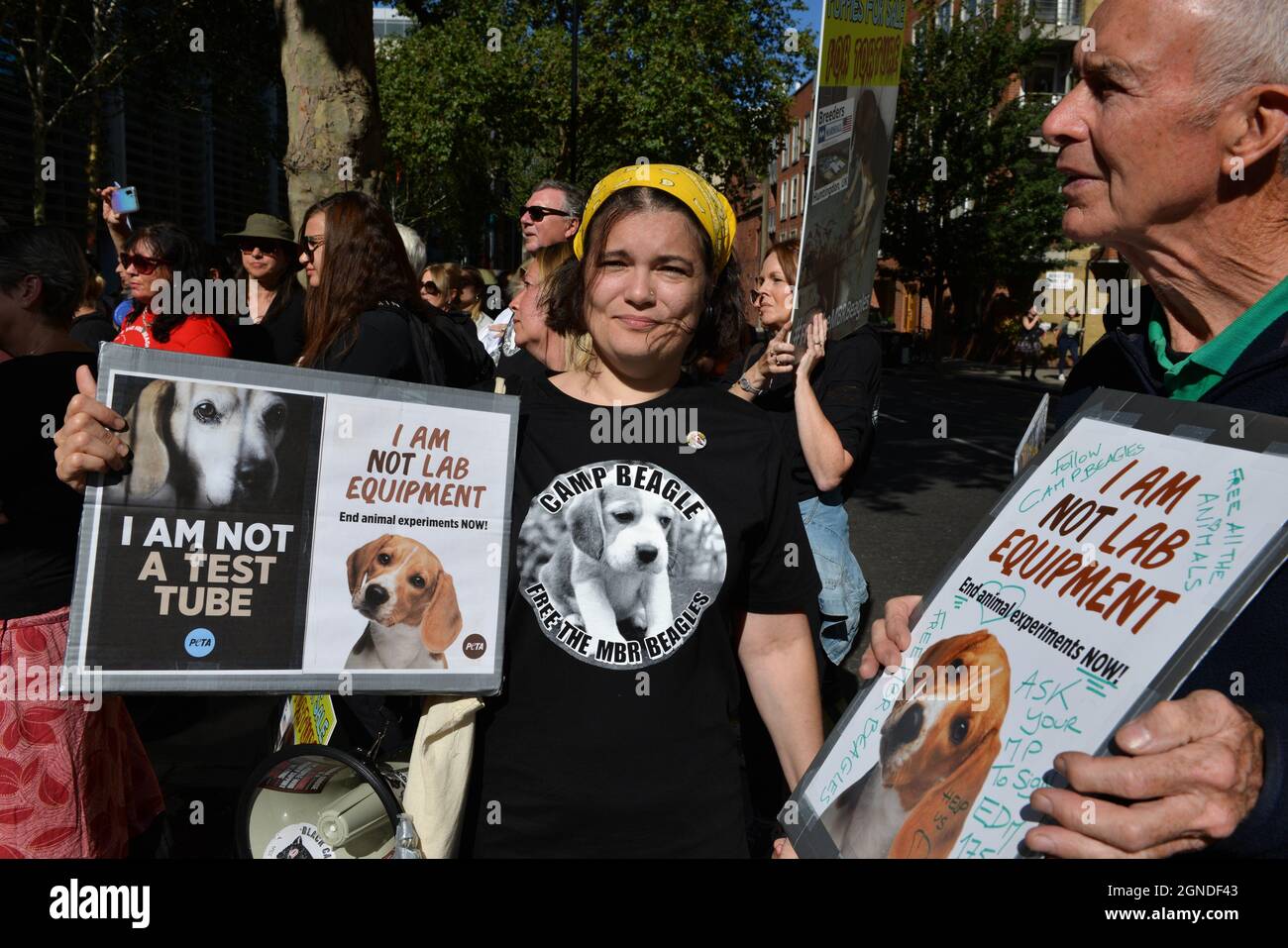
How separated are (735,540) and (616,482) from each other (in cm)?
25

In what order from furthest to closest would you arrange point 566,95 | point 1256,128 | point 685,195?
point 566,95
point 685,195
point 1256,128

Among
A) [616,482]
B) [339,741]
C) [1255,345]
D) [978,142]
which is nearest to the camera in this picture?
[1255,345]

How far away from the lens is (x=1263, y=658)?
1.12 meters

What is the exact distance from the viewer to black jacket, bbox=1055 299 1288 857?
40.7 inches

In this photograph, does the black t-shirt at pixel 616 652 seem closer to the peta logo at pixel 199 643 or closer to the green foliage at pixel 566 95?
the peta logo at pixel 199 643

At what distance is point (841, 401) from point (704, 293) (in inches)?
68.7

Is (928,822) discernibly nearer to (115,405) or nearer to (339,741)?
(115,405)

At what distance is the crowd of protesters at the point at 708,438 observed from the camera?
44.5 inches

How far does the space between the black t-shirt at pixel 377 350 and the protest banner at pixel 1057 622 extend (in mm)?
2006

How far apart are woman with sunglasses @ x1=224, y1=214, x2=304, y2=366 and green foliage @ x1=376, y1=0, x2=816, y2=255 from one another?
62.7 ft

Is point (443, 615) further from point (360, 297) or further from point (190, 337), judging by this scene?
point (190, 337)

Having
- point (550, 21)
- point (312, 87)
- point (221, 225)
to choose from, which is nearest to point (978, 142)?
point (550, 21)

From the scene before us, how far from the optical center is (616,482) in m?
1.86

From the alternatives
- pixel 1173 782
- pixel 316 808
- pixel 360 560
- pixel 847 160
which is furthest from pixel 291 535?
pixel 847 160
